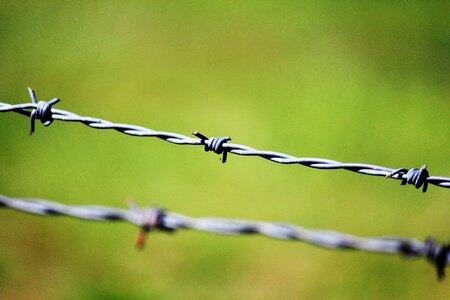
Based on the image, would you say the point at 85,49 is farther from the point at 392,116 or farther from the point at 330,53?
the point at 392,116

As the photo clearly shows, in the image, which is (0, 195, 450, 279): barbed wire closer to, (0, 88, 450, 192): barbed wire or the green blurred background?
(0, 88, 450, 192): barbed wire

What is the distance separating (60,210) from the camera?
1965 millimetres

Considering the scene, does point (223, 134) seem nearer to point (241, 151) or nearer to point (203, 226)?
point (203, 226)

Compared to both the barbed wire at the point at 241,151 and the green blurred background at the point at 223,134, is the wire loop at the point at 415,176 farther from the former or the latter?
the green blurred background at the point at 223,134

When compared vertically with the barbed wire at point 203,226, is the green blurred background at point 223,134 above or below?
above

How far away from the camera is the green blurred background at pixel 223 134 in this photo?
11.2 ft

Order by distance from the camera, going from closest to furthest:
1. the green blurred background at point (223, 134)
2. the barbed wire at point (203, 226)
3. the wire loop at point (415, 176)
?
the wire loop at point (415, 176) → the barbed wire at point (203, 226) → the green blurred background at point (223, 134)

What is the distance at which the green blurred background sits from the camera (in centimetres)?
342

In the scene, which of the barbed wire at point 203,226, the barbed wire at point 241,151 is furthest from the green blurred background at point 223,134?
the barbed wire at point 241,151

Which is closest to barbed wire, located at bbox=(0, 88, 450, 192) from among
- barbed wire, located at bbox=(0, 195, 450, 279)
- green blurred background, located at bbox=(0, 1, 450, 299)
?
barbed wire, located at bbox=(0, 195, 450, 279)

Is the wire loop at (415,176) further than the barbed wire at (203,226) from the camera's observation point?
No

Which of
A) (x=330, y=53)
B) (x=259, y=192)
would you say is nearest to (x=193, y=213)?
(x=259, y=192)

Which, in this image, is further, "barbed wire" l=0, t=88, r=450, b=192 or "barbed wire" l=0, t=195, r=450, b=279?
"barbed wire" l=0, t=195, r=450, b=279

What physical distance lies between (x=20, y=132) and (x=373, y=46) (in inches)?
167
